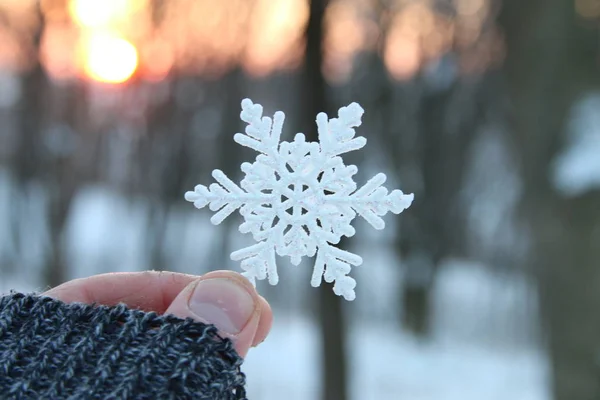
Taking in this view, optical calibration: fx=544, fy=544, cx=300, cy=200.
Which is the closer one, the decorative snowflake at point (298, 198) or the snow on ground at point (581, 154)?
the decorative snowflake at point (298, 198)

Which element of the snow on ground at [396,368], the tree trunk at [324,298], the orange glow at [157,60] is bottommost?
the snow on ground at [396,368]

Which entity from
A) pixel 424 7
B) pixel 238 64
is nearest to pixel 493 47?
pixel 424 7

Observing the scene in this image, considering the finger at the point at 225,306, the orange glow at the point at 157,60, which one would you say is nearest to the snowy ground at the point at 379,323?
the orange glow at the point at 157,60

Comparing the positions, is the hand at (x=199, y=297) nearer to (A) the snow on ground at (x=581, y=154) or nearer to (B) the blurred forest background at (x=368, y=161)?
(B) the blurred forest background at (x=368, y=161)

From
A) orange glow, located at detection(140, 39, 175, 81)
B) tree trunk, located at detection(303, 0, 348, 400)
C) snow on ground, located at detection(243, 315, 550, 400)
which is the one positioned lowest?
snow on ground, located at detection(243, 315, 550, 400)

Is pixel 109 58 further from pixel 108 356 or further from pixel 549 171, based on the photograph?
pixel 108 356

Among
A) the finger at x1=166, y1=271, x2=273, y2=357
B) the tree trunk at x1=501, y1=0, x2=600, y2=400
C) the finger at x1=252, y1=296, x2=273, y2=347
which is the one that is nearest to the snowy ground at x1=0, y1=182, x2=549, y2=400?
the tree trunk at x1=501, y1=0, x2=600, y2=400

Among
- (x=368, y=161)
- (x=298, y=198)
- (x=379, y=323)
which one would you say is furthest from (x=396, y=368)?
(x=298, y=198)

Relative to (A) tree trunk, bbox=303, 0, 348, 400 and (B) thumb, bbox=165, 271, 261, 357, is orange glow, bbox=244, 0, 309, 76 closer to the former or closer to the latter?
(A) tree trunk, bbox=303, 0, 348, 400

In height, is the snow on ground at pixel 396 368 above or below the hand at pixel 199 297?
below
